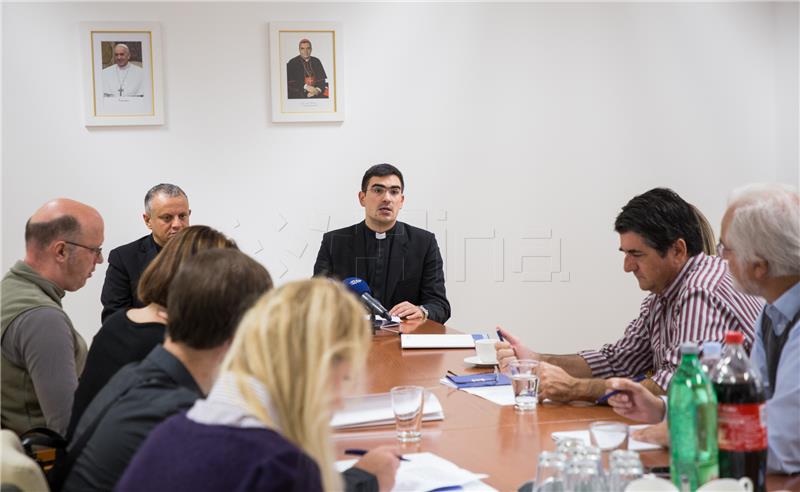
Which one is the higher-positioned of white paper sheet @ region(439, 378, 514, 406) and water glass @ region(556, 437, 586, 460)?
water glass @ region(556, 437, 586, 460)

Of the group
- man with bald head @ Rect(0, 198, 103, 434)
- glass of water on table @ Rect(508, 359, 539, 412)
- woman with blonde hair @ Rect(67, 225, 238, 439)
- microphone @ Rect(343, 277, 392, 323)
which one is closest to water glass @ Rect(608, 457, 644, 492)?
glass of water on table @ Rect(508, 359, 539, 412)

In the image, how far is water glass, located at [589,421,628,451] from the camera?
6.07 feet

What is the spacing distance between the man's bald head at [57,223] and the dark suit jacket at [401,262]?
2.08m

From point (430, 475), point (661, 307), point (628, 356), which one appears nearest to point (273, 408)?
point (430, 475)

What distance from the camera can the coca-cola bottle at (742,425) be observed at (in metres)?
1.55

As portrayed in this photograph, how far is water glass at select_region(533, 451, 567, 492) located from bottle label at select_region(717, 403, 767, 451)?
0.30 metres

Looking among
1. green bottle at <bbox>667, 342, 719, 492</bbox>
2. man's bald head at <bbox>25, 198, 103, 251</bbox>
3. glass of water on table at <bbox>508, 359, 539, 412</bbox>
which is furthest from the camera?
man's bald head at <bbox>25, 198, 103, 251</bbox>

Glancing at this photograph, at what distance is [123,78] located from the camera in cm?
529

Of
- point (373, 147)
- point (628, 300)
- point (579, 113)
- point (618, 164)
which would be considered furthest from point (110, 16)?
point (628, 300)

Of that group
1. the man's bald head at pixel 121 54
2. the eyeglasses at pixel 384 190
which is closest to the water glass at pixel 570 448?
the eyeglasses at pixel 384 190

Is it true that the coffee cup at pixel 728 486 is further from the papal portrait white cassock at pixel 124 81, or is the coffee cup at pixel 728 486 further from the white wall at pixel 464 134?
the papal portrait white cassock at pixel 124 81

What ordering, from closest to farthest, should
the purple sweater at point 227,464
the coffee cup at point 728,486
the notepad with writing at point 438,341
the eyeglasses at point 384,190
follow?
the purple sweater at point 227,464 < the coffee cup at point 728,486 < the notepad with writing at point 438,341 < the eyeglasses at point 384,190

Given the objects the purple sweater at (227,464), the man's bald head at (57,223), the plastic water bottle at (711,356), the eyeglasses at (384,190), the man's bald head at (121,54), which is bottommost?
the purple sweater at (227,464)

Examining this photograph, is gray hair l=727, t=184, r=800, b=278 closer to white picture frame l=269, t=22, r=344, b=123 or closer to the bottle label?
the bottle label
